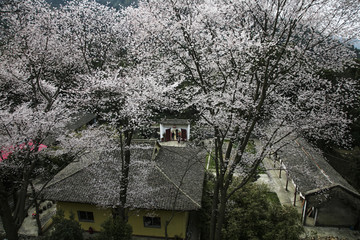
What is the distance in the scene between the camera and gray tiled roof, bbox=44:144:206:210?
1192 centimetres

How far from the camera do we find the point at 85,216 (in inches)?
546

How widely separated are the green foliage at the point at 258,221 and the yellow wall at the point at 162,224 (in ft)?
9.09

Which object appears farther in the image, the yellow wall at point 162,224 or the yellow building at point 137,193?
the yellow wall at point 162,224

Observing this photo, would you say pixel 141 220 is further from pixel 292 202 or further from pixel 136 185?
pixel 292 202

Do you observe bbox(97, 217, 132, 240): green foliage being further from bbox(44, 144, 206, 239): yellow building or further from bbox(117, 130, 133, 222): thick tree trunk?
bbox(44, 144, 206, 239): yellow building

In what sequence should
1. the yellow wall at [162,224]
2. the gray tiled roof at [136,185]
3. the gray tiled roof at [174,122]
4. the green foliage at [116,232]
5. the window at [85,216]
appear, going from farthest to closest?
the gray tiled roof at [174,122] → the window at [85,216] → the yellow wall at [162,224] → the gray tiled roof at [136,185] → the green foliage at [116,232]

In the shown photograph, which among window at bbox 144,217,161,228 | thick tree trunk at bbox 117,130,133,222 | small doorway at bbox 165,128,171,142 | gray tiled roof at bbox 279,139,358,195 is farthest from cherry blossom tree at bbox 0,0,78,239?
small doorway at bbox 165,128,171,142

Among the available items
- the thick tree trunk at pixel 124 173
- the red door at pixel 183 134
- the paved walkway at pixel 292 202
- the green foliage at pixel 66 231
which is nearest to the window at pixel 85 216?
the thick tree trunk at pixel 124 173

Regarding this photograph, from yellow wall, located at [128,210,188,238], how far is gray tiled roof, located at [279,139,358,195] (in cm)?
631

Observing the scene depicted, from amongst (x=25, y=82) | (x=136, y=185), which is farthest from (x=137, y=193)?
(x=25, y=82)

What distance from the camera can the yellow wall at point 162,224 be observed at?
42.0 feet

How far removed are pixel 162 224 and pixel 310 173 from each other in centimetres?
978

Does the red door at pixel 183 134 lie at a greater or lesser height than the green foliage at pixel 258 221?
greater

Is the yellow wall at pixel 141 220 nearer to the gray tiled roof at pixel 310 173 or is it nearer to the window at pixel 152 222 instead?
the window at pixel 152 222
